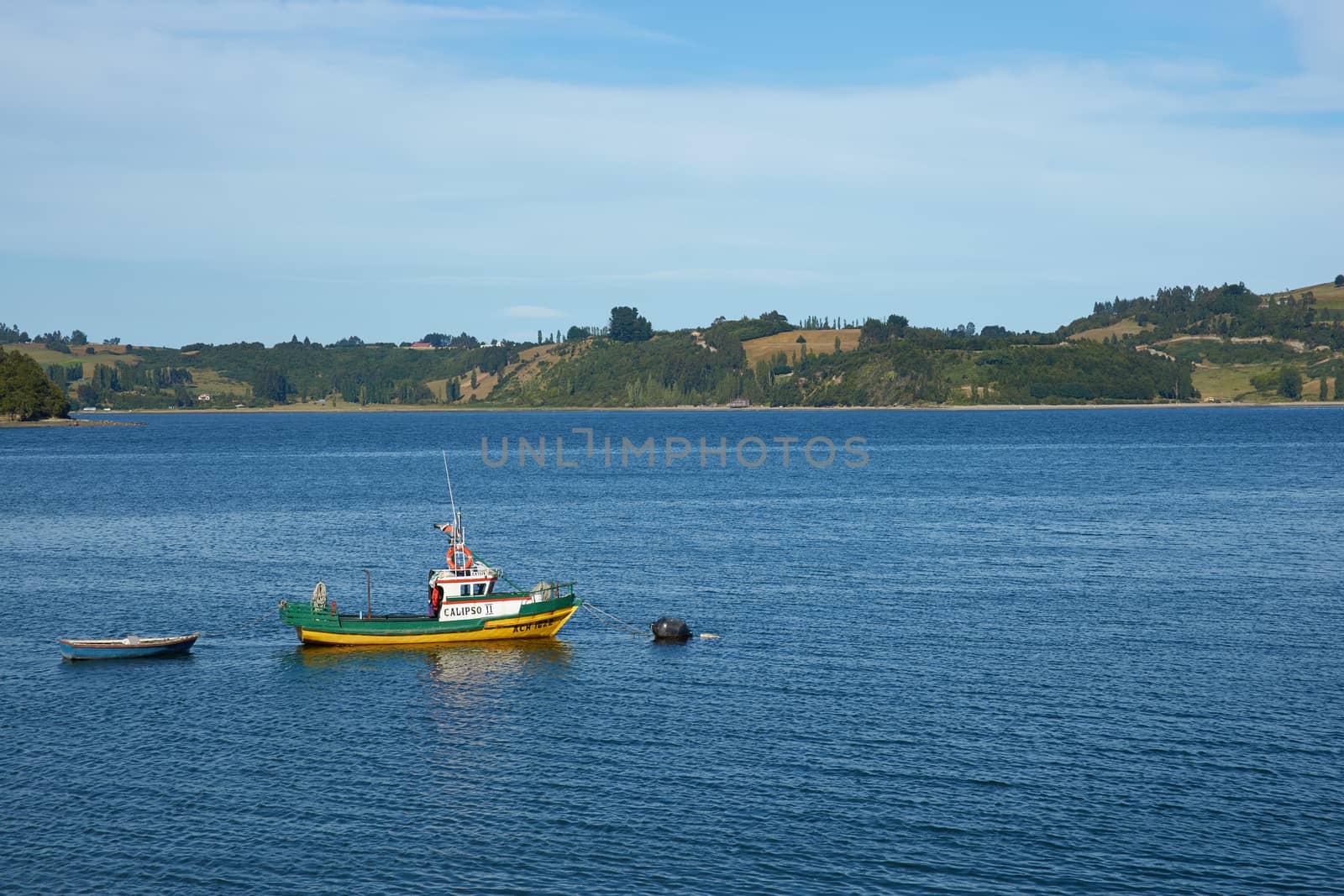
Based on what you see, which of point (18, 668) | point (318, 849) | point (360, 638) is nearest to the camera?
point (318, 849)

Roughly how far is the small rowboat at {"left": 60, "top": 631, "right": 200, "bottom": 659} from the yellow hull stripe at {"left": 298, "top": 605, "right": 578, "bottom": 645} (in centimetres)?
669

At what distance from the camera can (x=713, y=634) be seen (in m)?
72.1

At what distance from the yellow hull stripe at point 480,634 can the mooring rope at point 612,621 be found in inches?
149

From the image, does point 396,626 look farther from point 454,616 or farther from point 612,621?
point 612,621

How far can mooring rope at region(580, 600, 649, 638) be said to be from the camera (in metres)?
73.9

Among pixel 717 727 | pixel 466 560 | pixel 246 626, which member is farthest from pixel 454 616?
pixel 717 727

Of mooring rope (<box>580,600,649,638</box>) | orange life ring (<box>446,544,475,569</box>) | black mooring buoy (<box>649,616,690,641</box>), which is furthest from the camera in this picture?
mooring rope (<box>580,600,649,638</box>)

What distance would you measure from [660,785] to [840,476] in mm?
144314

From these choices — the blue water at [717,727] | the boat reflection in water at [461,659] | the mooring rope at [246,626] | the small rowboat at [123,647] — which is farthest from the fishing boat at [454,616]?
the small rowboat at [123,647]

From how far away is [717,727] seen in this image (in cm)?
5391

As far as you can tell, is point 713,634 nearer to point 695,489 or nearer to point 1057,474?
point 695,489

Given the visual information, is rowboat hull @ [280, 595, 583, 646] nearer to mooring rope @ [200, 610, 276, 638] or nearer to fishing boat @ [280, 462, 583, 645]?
fishing boat @ [280, 462, 583, 645]

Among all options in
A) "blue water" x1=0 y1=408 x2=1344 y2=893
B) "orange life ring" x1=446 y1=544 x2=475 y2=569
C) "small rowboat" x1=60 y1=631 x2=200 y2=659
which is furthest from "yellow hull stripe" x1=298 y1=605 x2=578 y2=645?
"small rowboat" x1=60 y1=631 x2=200 y2=659

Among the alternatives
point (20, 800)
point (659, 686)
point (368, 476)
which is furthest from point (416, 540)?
point (368, 476)
